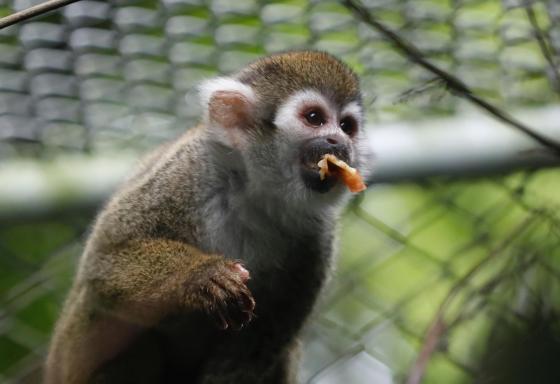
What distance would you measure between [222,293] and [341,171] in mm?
540

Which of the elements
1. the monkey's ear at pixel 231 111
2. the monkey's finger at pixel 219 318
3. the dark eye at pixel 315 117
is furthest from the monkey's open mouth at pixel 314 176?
the monkey's finger at pixel 219 318

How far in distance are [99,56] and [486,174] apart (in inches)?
57.7

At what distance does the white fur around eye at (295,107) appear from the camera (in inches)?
96.9

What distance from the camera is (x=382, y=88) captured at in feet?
11.3

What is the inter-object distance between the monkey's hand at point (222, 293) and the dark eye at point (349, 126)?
68 centimetres

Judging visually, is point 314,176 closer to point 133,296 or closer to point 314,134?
point 314,134

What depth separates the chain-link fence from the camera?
9.74 feet

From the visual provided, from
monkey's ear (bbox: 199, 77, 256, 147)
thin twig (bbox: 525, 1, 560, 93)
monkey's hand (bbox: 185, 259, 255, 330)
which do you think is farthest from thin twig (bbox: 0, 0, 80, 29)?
monkey's ear (bbox: 199, 77, 256, 147)

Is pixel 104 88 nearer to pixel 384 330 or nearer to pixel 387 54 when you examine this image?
pixel 387 54

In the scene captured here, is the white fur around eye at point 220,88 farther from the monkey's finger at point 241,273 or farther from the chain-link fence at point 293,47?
the monkey's finger at point 241,273

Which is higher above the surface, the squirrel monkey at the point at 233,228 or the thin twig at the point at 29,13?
the thin twig at the point at 29,13

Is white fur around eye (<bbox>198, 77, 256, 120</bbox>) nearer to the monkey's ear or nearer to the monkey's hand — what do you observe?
the monkey's ear

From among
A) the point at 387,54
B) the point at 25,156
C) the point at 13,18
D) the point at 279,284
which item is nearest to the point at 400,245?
the point at 279,284

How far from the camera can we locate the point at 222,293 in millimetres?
1937
